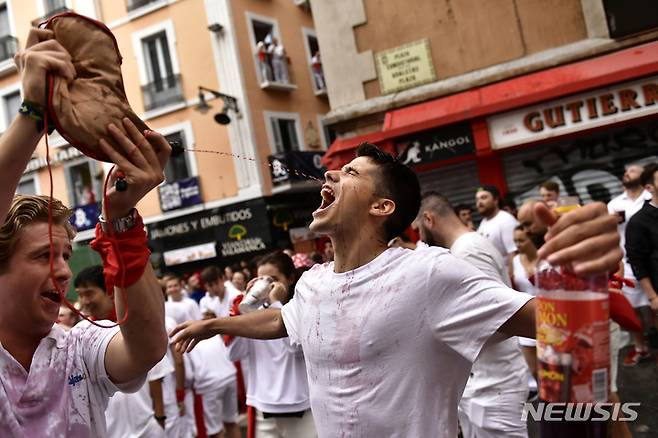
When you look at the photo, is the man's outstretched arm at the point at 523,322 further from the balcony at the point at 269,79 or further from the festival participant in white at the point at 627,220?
the balcony at the point at 269,79

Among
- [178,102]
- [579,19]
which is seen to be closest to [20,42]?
[178,102]

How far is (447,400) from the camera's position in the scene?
2.21 m

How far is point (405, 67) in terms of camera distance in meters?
10.0

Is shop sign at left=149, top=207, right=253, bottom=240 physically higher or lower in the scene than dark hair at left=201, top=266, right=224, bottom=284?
higher

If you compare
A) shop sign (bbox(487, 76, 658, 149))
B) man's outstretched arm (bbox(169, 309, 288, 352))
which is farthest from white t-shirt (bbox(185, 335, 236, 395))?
shop sign (bbox(487, 76, 658, 149))

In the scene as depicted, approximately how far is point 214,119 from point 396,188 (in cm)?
1522

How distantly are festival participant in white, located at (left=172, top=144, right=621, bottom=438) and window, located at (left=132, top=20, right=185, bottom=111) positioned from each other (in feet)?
56.9

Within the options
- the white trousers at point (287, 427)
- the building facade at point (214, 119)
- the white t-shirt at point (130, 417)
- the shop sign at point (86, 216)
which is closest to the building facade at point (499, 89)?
the white trousers at point (287, 427)

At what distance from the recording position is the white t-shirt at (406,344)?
2.11 meters

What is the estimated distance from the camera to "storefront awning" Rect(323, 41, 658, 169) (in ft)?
27.1

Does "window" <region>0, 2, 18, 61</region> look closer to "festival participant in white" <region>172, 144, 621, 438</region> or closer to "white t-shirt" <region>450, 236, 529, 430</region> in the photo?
"white t-shirt" <region>450, 236, 529, 430</region>

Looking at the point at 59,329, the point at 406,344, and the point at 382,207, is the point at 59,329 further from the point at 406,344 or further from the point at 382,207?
the point at 382,207

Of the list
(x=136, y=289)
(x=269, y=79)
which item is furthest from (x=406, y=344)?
(x=269, y=79)

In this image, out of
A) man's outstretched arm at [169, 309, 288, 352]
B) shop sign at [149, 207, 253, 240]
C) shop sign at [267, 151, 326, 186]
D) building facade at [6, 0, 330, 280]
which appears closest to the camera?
man's outstretched arm at [169, 309, 288, 352]
